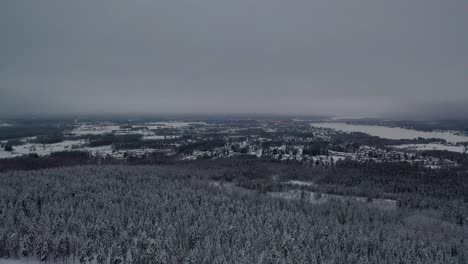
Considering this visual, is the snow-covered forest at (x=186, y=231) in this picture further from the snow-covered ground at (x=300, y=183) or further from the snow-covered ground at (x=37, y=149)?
the snow-covered ground at (x=37, y=149)

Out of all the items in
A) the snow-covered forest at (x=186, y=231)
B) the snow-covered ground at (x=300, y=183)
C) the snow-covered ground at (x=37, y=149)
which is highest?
the snow-covered forest at (x=186, y=231)

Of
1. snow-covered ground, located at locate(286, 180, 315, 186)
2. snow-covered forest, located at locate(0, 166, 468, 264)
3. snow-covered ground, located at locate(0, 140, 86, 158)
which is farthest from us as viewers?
snow-covered ground, located at locate(0, 140, 86, 158)

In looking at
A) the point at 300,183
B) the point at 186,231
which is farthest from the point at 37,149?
the point at 186,231

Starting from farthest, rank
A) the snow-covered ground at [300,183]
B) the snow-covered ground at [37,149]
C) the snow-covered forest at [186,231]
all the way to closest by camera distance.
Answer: the snow-covered ground at [37,149] → the snow-covered ground at [300,183] → the snow-covered forest at [186,231]

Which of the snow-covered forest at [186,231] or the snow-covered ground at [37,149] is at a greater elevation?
the snow-covered forest at [186,231]

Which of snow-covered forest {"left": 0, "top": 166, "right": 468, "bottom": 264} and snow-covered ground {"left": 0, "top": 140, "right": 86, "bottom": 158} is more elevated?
snow-covered forest {"left": 0, "top": 166, "right": 468, "bottom": 264}

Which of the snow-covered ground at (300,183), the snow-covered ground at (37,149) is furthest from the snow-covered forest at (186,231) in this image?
the snow-covered ground at (37,149)

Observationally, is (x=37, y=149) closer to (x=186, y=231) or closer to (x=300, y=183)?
(x=300, y=183)

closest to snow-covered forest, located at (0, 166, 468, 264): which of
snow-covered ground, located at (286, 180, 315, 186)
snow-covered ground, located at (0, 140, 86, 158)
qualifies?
snow-covered ground, located at (286, 180, 315, 186)

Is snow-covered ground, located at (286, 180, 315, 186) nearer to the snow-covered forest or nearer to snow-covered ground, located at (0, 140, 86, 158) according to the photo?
the snow-covered forest
